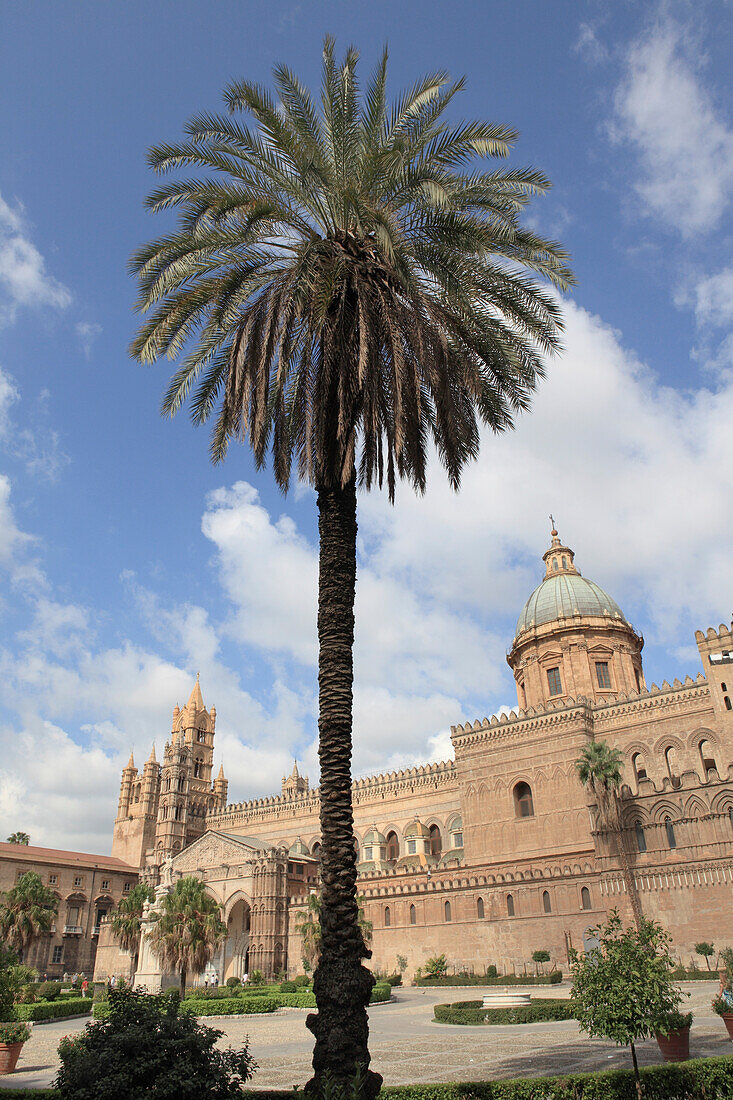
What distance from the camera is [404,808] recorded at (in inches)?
2122

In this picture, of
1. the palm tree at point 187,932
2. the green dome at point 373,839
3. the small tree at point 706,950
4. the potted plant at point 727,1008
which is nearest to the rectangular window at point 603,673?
the small tree at point 706,950

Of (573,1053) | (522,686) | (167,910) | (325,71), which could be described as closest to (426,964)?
(167,910)

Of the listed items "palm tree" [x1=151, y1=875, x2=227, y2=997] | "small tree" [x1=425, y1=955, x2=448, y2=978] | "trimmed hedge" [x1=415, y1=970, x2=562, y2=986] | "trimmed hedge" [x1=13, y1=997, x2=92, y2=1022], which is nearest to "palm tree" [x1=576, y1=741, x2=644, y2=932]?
"trimmed hedge" [x1=415, y1=970, x2=562, y2=986]

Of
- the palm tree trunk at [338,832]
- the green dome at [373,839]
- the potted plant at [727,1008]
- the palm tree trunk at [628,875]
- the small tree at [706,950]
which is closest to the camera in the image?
the palm tree trunk at [338,832]

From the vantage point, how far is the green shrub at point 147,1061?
26.2 feet

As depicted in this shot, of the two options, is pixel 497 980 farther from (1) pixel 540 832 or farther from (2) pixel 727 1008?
(2) pixel 727 1008

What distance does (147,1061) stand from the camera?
821cm

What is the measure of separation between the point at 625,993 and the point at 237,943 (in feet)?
137

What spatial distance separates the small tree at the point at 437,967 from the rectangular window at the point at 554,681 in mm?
15944

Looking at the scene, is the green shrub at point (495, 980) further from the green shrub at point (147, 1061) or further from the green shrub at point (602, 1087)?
the green shrub at point (147, 1061)

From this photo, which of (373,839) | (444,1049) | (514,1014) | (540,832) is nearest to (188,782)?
(373,839)

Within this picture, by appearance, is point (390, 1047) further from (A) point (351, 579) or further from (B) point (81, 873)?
(B) point (81, 873)

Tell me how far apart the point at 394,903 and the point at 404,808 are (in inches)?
495

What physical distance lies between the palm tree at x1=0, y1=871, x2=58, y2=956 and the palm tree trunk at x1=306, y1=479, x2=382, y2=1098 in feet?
120
